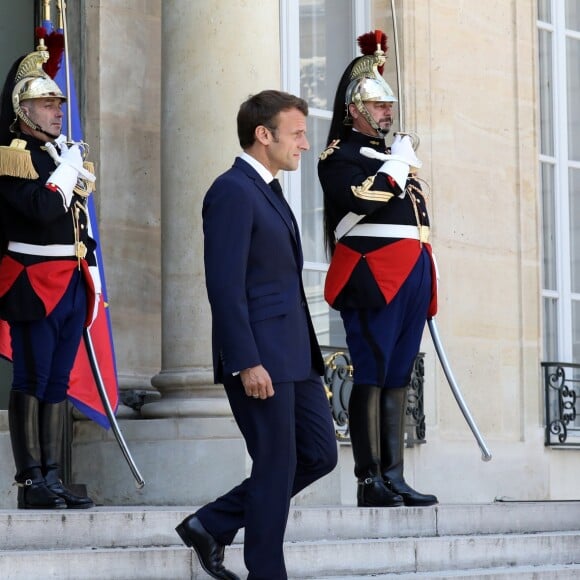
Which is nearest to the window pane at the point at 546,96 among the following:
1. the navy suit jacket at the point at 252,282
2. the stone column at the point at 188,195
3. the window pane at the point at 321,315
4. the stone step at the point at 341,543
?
the window pane at the point at 321,315

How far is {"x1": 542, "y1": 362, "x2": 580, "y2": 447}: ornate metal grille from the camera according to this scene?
31.6 feet

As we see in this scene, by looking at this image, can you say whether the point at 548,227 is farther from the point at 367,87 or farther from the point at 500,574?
Result: the point at 500,574

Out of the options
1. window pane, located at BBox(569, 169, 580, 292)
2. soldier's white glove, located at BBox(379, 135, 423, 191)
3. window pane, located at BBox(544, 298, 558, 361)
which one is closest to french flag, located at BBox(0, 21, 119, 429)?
soldier's white glove, located at BBox(379, 135, 423, 191)

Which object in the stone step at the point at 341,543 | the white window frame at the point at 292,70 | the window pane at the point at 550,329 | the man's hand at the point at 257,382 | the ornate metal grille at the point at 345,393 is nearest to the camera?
the man's hand at the point at 257,382

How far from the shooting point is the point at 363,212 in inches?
257

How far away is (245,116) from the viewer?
5.03m

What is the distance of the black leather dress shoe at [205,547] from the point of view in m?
5.01

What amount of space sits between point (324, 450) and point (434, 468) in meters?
3.93

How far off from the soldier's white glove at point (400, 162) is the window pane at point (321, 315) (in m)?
2.05

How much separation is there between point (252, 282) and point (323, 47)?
4.32 metres

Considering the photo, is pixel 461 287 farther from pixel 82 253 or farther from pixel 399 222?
pixel 82 253

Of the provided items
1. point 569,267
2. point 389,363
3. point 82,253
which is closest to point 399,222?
point 389,363

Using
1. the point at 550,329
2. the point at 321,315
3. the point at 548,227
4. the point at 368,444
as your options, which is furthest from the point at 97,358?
the point at 548,227

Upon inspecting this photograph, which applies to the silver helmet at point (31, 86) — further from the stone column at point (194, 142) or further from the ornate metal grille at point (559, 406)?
the ornate metal grille at point (559, 406)
